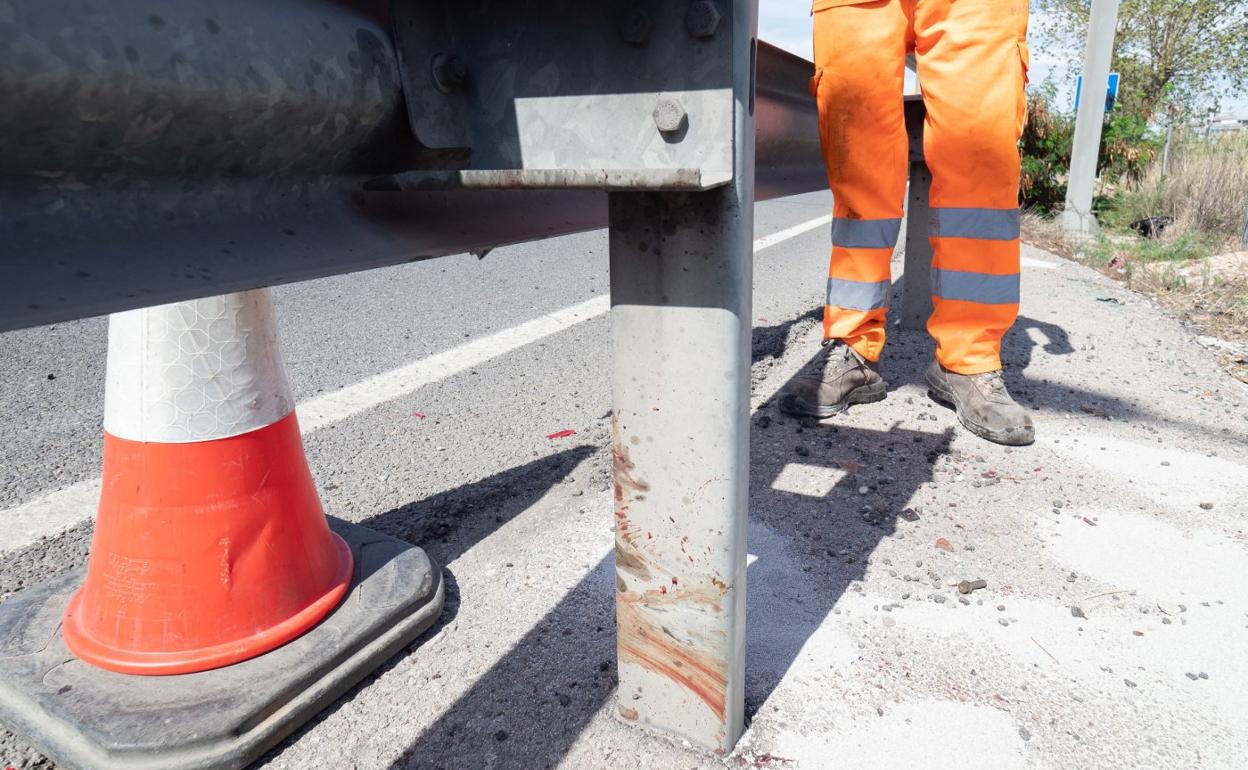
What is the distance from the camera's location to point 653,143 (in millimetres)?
946

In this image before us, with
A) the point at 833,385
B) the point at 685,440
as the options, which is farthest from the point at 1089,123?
the point at 685,440

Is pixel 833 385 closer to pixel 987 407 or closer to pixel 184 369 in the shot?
pixel 987 407

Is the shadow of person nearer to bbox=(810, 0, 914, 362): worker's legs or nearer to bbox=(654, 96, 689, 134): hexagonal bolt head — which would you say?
bbox=(810, 0, 914, 362): worker's legs

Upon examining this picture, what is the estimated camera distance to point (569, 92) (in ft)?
3.14

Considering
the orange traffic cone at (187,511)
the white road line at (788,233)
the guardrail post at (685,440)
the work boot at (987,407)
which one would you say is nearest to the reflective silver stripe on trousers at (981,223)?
the work boot at (987,407)

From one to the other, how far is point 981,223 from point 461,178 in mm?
2173

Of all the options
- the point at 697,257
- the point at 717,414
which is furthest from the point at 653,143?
the point at 717,414

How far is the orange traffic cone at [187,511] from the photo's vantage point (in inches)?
60.0

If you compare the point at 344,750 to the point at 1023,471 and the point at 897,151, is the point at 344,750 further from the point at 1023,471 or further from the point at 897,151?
the point at 897,151

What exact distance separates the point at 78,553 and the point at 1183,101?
95.2 feet

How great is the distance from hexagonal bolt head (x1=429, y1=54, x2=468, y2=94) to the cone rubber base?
1.06 m

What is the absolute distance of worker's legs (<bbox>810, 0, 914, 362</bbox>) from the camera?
2.54 metres

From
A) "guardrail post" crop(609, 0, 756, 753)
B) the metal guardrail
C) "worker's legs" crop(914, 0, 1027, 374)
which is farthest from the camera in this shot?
"worker's legs" crop(914, 0, 1027, 374)

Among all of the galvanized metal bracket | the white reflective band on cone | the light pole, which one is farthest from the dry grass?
the white reflective band on cone
